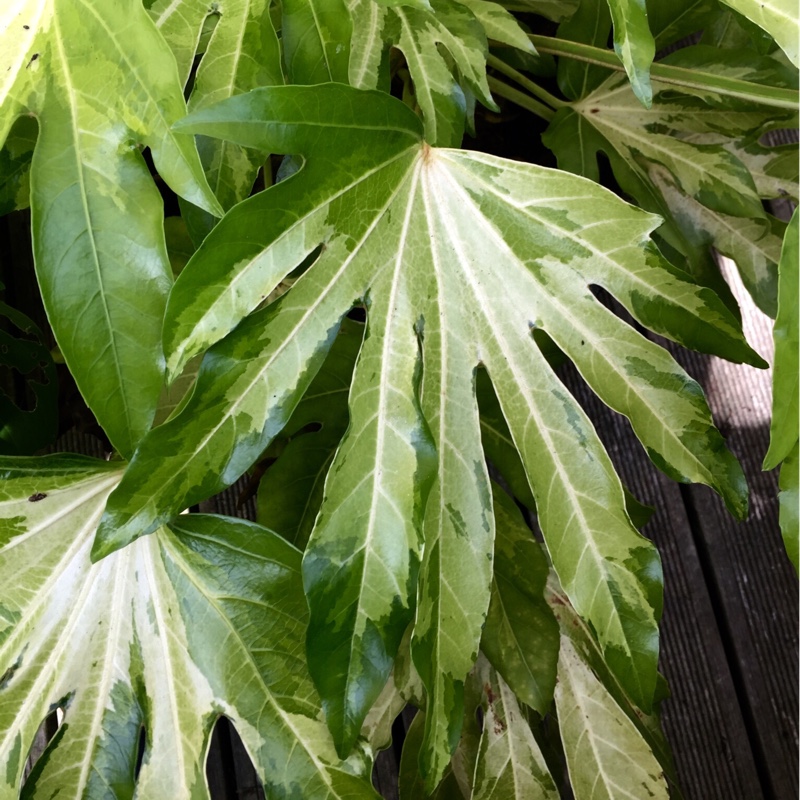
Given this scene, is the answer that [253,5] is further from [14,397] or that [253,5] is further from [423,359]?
[14,397]

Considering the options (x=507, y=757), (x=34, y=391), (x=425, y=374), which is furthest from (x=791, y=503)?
(x=34, y=391)

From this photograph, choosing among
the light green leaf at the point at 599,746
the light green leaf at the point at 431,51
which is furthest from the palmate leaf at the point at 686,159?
the light green leaf at the point at 599,746

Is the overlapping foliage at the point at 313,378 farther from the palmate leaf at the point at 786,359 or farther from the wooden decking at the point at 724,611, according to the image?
the wooden decking at the point at 724,611

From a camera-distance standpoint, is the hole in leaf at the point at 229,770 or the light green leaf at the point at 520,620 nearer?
the light green leaf at the point at 520,620

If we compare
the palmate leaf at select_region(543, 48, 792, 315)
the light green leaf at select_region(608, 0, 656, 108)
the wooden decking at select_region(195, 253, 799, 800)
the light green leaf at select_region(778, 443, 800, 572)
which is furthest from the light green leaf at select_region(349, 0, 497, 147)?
the wooden decking at select_region(195, 253, 799, 800)

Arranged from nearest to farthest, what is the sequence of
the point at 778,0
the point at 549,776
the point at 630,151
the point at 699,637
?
1. the point at 778,0
2. the point at 549,776
3. the point at 630,151
4. the point at 699,637

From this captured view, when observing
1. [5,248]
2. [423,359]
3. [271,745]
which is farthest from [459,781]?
[5,248]

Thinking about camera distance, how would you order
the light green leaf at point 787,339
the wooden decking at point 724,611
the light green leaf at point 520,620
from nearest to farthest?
the light green leaf at point 787,339 < the light green leaf at point 520,620 < the wooden decking at point 724,611
